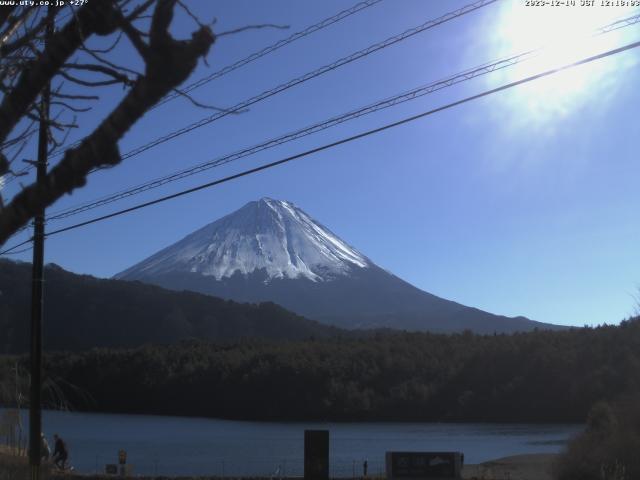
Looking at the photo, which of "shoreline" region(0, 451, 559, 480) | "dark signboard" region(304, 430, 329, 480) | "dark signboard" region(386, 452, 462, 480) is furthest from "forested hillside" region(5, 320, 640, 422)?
"dark signboard" region(304, 430, 329, 480)

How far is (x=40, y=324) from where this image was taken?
55.6 ft

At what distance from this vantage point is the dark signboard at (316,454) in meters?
17.2

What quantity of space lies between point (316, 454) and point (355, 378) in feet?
214

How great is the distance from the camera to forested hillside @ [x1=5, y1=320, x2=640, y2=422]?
71.7 meters

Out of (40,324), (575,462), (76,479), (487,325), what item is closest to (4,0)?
(40,324)

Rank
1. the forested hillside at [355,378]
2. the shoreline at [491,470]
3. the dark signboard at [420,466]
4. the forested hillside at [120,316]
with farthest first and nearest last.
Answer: the forested hillside at [120,316]
the forested hillside at [355,378]
the dark signboard at [420,466]
the shoreline at [491,470]

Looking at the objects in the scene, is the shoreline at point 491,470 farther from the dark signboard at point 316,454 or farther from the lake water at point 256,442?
the dark signboard at point 316,454

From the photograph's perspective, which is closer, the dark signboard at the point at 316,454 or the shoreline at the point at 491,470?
the shoreline at the point at 491,470

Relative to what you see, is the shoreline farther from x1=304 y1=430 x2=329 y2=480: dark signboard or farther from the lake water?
x1=304 y1=430 x2=329 y2=480: dark signboard

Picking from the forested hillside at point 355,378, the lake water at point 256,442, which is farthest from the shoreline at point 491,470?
the forested hillside at point 355,378

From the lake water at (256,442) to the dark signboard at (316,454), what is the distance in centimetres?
1133

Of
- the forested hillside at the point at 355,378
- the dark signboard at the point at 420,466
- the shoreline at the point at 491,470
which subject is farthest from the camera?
the forested hillside at the point at 355,378

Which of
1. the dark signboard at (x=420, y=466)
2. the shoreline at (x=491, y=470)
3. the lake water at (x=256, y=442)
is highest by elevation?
the dark signboard at (x=420, y=466)

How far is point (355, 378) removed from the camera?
81.9m
